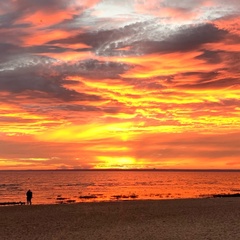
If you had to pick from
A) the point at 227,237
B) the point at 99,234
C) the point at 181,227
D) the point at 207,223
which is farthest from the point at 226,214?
the point at 99,234

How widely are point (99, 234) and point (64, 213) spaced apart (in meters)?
12.3

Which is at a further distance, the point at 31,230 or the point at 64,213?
the point at 64,213

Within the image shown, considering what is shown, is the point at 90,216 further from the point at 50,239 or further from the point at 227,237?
the point at 227,237

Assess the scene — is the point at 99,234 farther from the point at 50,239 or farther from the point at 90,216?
the point at 90,216

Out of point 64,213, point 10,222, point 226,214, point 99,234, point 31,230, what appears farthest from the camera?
point 64,213

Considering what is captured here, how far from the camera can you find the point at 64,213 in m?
33.9

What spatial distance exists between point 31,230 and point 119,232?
603cm

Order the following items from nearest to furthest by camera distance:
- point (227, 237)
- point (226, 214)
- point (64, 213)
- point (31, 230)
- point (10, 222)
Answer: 1. point (227, 237)
2. point (31, 230)
3. point (10, 222)
4. point (226, 214)
5. point (64, 213)

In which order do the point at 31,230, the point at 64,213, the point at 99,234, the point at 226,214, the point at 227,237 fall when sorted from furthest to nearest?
the point at 64,213 < the point at 226,214 < the point at 31,230 < the point at 99,234 < the point at 227,237

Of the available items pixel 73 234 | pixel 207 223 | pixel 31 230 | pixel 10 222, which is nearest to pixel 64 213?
pixel 10 222

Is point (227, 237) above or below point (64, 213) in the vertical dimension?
below

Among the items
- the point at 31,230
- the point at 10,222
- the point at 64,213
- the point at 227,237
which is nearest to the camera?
the point at 227,237

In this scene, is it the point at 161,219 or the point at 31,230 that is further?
the point at 161,219

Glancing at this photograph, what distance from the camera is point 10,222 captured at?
28297 millimetres
